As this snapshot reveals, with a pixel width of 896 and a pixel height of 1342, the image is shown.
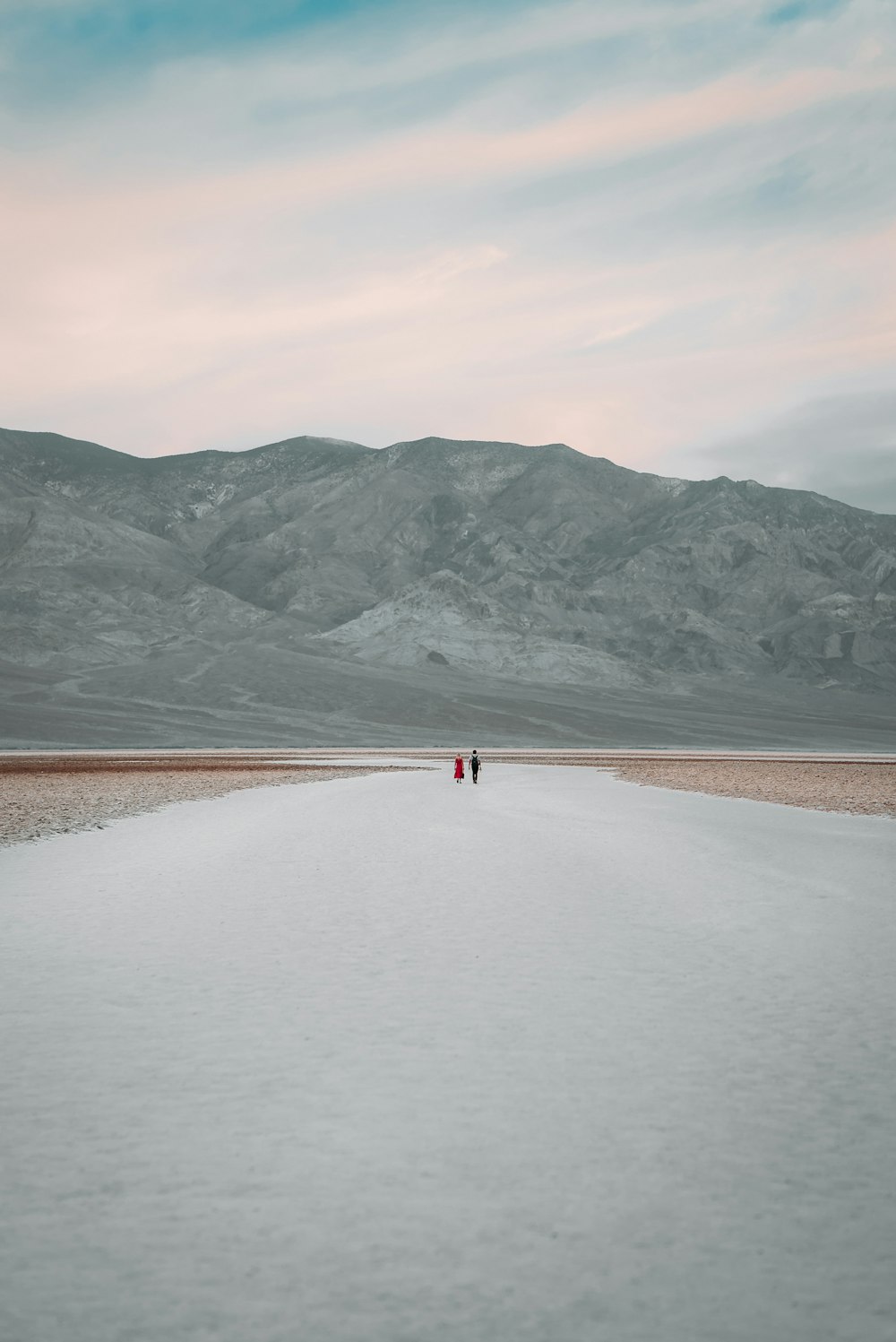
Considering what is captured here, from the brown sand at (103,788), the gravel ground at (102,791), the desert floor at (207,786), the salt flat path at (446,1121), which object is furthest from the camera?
the desert floor at (207,786)

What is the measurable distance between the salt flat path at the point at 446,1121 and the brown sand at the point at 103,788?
1334 cm

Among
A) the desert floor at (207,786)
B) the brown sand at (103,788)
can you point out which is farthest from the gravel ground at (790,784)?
the brown sand at (103,788)

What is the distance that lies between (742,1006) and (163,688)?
152 meters

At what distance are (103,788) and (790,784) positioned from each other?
87.7ft

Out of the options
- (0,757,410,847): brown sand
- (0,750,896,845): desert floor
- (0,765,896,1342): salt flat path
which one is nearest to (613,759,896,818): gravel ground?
(0,750,896,845): desert floor

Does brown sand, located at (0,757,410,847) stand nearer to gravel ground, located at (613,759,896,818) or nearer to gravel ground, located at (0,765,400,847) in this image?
gravel ground, located at (0,765,400,847)

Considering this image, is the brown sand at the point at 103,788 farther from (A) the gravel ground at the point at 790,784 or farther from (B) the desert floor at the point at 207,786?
(A) the gravel ground at the point at 790,784

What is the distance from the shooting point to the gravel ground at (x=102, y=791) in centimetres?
2700

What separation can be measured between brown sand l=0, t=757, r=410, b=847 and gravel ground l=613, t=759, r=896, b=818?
590 inches

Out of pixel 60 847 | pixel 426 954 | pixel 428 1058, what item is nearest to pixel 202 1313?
pixel 428 1058

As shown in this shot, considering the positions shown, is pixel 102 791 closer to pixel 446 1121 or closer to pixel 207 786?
pixel 207 786

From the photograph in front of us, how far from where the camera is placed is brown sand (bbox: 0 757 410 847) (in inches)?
1073

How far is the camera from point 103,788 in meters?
42.2

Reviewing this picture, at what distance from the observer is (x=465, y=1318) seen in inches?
168
